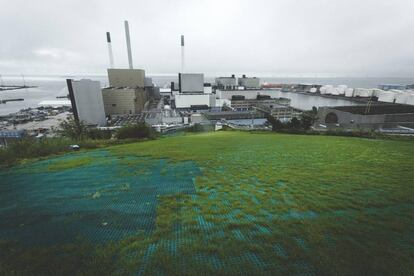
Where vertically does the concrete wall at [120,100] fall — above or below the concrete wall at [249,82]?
below

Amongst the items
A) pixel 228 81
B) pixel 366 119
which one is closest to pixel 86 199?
pixel 366 119

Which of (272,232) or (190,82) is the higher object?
(190,82)

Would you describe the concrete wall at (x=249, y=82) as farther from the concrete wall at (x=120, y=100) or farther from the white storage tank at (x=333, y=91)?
the concrete wall at (x=120, y=100)

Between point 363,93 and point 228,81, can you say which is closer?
point 363,93

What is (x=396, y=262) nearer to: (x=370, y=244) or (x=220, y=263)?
(x=370, y=244)

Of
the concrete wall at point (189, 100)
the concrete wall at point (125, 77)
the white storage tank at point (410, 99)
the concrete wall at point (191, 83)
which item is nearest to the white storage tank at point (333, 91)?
the white storage tank at point (410, 99)

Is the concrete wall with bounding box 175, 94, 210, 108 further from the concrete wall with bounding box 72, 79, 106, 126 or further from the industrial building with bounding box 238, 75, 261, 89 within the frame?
the industrial building with bounding box 238, 75, 261, 89

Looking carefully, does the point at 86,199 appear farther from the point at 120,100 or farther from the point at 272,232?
the point at 120,100
